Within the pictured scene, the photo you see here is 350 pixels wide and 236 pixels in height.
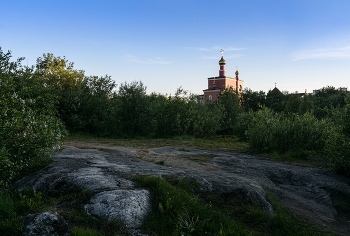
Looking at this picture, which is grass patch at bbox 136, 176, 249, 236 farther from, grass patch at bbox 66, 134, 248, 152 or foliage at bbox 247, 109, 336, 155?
grass patch at bbox 66, 134, 248, 152

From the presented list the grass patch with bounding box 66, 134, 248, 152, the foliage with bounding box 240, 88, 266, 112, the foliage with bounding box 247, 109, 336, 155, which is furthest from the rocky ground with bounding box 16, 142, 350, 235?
the foliage with bounding box 240, 88, 266, 112

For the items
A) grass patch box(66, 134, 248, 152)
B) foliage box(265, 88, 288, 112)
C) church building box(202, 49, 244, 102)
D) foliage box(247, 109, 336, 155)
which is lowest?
grass patch box(66, 134, 248, 152)

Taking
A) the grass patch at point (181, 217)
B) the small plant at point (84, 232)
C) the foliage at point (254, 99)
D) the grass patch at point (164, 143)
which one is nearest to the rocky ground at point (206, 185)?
the grass patch at point (181, 217)

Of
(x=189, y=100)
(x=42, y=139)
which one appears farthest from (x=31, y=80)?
(x=42, y=139)

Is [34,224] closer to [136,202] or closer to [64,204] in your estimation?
[64,204]

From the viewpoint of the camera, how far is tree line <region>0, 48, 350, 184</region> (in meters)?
5.50

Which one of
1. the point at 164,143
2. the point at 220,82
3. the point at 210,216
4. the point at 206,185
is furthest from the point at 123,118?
the point at 220,82

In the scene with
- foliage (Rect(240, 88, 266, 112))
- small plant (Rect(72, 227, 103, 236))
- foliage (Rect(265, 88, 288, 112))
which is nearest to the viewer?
small plant (Rect(72, 227, 103, 236))

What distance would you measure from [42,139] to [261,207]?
4.16 meters

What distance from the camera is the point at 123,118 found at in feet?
64.1

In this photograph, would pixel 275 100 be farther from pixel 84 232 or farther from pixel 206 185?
pixel 84 232

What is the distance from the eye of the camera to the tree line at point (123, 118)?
18.1ft

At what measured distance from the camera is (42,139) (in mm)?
5480

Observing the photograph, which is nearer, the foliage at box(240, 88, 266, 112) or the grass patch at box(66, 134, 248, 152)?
the grass patch at box(66, 134, 248, 152)
